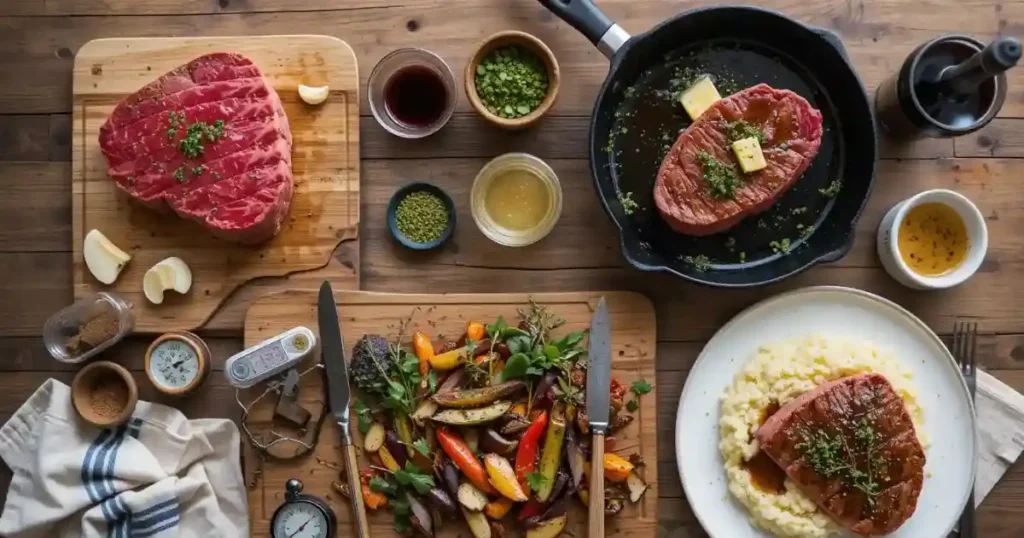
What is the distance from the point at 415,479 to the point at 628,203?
941 millimetres

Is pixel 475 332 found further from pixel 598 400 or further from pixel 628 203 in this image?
pixel 628 203

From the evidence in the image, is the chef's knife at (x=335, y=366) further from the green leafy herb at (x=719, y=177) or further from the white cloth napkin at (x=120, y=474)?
the green leafy herb at (x=719, y=177)

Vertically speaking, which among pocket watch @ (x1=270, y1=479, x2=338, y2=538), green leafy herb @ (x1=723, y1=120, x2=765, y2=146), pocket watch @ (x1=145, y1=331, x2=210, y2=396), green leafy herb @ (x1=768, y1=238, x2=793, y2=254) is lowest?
pocket watch @ (x1=270, y1=479, x2=338, y2=538)

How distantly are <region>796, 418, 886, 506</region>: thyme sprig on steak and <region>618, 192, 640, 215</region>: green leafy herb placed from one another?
738 millimetres

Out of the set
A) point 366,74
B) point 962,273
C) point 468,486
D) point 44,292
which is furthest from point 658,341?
point 44,292

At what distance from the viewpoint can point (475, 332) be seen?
227 centimetres

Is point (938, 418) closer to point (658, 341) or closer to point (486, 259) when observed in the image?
point (658, 341)

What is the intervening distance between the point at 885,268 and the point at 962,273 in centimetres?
19

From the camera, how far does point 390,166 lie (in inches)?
93.9

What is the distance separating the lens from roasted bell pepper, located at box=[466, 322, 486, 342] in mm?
2264

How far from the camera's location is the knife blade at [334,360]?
2250 millimetres

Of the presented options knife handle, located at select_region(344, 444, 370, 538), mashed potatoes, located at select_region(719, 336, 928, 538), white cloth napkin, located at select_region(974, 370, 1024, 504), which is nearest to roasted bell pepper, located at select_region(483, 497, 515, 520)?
knife handle, located at select_region(344, 444, 370, 538)

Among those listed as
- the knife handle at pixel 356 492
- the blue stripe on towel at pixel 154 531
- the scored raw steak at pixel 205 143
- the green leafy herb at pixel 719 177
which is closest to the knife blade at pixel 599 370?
the green leafy herb at pixel 719 177

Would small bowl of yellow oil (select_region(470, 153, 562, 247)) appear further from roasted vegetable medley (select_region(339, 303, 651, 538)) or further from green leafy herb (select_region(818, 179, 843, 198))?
green leafy herb (select_region(818, 179, 843, 198))
